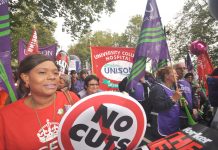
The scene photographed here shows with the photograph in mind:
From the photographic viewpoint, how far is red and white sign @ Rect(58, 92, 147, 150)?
5.80 ft

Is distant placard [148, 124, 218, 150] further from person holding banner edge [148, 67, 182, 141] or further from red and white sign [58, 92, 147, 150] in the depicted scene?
person holding banner edge [148, 67, 182, 141]

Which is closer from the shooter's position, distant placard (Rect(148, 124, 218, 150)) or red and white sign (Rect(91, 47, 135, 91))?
distant placard (Rect(148, 124, 218, 150))

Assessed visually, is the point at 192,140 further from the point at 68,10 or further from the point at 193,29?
the point at 193,29

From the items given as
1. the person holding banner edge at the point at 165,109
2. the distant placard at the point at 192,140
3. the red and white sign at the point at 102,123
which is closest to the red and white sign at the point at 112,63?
the person holding banner edge at the point at 165,109

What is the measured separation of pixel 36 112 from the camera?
2.21 meters

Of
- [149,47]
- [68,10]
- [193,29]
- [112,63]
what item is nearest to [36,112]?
[149,47]

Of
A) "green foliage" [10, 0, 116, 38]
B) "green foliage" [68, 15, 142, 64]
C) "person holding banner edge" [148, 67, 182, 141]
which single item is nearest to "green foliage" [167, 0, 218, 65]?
"green foliage" [10, 0, 116, 38]

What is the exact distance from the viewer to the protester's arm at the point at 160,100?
411 centimetres

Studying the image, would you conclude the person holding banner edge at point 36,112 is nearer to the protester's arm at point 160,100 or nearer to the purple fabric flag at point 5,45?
the purple fabric flag at point 5,45

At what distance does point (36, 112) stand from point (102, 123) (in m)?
0.60

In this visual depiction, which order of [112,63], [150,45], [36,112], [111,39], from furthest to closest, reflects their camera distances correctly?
1. [111,39]
2. [112,63]
3. [150,45]
4. [36,112]

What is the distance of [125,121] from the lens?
1.83 meters

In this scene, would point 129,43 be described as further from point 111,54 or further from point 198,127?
point 198,127

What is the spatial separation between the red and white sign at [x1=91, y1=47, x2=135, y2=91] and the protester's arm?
3555mm
